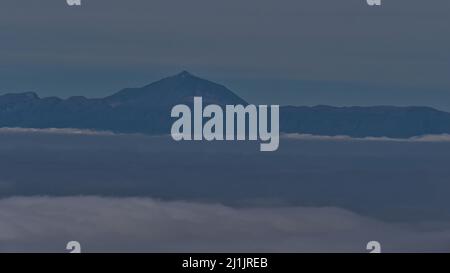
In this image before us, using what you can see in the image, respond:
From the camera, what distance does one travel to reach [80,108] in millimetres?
16062

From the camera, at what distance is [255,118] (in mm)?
15695

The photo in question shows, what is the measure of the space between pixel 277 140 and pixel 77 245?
263 cm
